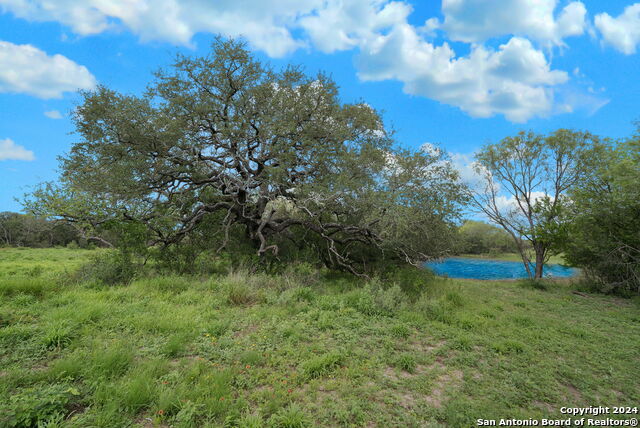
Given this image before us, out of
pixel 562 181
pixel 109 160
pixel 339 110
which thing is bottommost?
pixel 109 160

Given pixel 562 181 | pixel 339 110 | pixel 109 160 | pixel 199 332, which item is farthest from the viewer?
pixel 562 181

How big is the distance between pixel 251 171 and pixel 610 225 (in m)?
16.3

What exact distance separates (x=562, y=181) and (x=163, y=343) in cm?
2339

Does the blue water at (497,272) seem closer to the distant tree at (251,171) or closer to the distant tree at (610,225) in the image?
the distant tree at (610,225)

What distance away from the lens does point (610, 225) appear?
1334cm

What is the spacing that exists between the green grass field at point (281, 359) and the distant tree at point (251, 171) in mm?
3240

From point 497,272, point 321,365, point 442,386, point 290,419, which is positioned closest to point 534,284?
point 442,386

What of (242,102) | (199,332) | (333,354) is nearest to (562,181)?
(242,102)

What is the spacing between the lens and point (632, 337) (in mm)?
7047

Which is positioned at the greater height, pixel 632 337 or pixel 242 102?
pixel 242 102

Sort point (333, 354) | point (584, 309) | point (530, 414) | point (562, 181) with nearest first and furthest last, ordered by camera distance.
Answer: point (530, 414)
point (333, 354)
point (584, 309)
point (562, 181)

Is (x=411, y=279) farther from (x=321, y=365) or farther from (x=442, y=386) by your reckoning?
(x=321, y=365)

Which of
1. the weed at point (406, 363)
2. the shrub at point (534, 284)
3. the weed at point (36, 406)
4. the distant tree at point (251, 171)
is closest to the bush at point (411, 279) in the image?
the distant tree at point (251, 171)

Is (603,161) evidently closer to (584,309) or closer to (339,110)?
(584,309)
